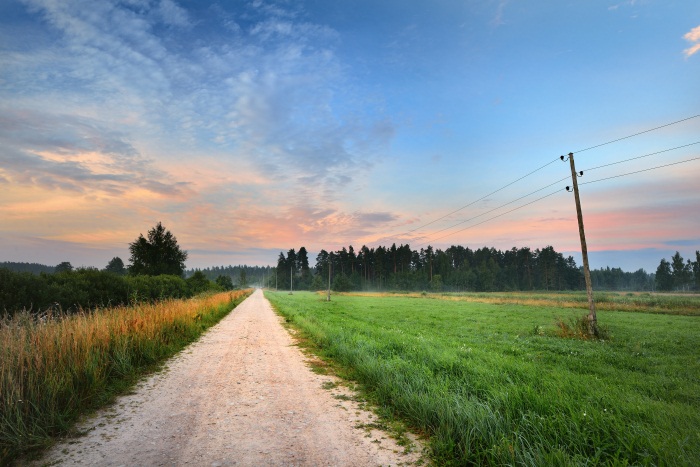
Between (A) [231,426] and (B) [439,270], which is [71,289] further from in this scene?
(B) [439,270]

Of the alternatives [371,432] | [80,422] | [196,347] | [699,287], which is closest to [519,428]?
[371,432]

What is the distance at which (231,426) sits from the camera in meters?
5.25

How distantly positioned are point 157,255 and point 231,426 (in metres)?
75.6

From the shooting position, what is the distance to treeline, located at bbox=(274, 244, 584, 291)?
120562mm

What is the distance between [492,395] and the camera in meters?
6.25

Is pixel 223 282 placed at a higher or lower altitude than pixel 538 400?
higher

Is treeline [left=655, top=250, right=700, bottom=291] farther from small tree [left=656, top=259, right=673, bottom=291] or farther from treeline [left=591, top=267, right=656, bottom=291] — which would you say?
treeline [left=591, top=267, right=656, bottom=291]

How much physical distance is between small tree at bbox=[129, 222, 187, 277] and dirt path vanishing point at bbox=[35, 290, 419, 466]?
2612 inches

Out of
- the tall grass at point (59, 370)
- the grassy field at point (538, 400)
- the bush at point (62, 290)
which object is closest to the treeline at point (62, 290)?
the bush at point (62, 290)

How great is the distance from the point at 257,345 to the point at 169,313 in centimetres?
456

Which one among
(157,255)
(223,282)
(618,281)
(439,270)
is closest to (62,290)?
(157,255)

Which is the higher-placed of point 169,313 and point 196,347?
point 169,313

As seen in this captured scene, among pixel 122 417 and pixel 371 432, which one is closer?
pixel 371 432

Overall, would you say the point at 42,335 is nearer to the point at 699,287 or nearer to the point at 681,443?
the point at 681,443
